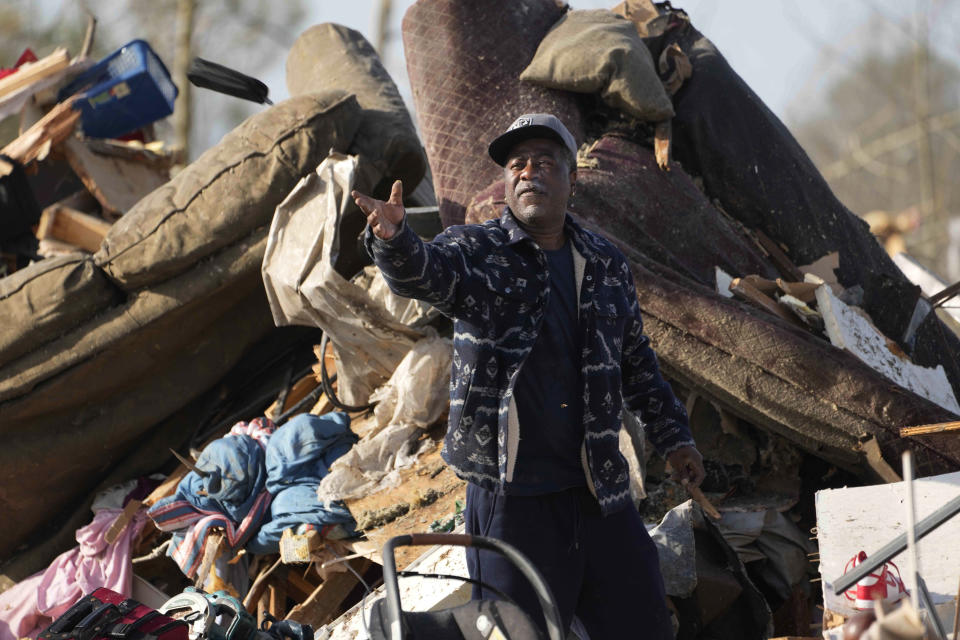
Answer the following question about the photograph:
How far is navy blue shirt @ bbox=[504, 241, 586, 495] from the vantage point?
8.82 feet

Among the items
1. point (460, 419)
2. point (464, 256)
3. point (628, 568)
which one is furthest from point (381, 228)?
point (628, 568)

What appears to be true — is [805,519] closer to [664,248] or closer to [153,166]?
[664,248]

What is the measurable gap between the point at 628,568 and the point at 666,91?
298 centimetres

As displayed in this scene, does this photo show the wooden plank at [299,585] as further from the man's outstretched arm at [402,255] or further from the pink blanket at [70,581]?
the man's outstretched arm at [402,255]

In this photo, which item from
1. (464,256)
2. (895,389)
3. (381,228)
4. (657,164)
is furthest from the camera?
(657,164)

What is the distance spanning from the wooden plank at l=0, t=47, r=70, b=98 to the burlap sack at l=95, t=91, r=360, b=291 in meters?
2.62

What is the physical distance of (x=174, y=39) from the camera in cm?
1880

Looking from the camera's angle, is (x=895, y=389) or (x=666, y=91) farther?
(x=666, y=91)

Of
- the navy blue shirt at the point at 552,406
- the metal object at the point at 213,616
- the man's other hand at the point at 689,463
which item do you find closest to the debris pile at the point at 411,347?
the metal object at the point at 213,616

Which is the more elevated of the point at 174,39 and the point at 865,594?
the point at 174,39

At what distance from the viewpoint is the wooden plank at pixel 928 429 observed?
3613mm

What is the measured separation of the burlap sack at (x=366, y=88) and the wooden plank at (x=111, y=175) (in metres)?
1.21

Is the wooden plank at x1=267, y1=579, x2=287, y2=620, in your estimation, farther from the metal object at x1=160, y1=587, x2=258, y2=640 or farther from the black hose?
the metal object at x1=160, y1=587, x2=258, y2=640

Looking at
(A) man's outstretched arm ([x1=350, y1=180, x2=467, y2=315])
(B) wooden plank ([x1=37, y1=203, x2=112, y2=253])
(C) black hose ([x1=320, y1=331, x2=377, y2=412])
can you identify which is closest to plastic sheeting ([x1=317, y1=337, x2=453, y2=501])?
(C) black hose ([x1=320, y1=331, x2=377, y2=412])
